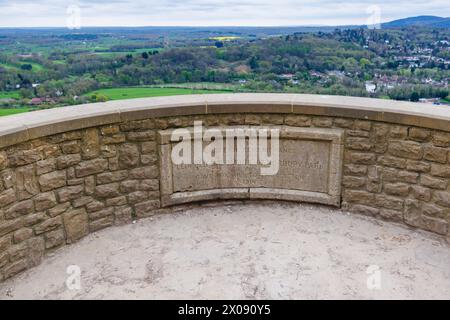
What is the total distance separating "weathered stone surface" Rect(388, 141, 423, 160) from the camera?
4.49 meters

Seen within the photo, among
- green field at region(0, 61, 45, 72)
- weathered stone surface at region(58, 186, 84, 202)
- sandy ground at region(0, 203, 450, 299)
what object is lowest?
sandy ground at region(0, 203, 450, 299)

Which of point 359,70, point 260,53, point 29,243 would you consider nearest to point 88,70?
point 260,53

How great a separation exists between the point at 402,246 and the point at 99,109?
11.5 feet

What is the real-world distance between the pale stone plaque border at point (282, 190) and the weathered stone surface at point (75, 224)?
3.04 ft

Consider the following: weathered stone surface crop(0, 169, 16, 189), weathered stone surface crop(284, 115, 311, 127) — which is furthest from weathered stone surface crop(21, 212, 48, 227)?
weathered stone surface crop(284, 115, 311, 127)

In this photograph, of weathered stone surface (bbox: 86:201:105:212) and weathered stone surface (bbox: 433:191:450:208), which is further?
weathered stone surface (bbox: 86:201:105:212)

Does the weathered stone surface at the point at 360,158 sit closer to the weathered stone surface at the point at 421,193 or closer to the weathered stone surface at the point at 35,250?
the weathered stone surface at the point at 421,193

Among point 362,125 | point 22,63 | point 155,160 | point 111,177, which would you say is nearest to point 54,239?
point 111,177

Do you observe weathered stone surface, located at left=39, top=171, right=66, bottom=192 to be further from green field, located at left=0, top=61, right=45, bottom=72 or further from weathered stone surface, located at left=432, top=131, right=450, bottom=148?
green field, located at left=0, top=61, right=45, bottom=72

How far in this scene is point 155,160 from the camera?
493 centimetres

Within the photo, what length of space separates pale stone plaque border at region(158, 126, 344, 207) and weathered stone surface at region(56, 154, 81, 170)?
3.07 ft

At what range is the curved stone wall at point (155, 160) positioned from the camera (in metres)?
4.01

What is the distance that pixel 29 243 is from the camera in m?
4.07

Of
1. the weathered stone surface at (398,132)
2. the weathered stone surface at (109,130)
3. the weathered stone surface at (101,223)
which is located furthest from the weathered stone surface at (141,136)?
the weathered stone surface at (398,132)
